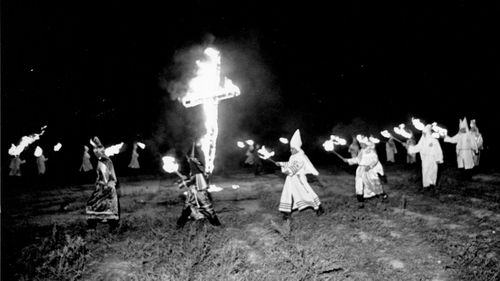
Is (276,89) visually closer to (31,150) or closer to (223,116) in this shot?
(223,116)

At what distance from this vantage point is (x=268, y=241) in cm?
751

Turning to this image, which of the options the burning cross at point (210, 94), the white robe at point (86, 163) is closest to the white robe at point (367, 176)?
the burning cross at point (210, 94)

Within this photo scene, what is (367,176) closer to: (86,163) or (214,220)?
(214,220)

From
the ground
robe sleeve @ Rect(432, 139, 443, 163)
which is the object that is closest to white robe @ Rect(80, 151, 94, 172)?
the ground

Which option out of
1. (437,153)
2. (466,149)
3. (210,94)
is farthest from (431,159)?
(210,94)

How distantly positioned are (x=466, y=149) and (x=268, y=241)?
33.3 feet

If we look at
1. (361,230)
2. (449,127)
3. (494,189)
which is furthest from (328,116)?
(361,230)

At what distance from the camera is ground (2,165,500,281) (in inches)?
235

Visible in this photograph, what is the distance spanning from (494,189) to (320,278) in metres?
8.88

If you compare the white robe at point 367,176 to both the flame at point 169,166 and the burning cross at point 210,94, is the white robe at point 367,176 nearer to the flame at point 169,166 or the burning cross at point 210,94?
the burning cross at point 210,94

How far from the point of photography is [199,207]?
26.8 ft

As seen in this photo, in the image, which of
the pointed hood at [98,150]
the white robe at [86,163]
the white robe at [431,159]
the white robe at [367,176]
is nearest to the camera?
the pointed hood at [98,150]

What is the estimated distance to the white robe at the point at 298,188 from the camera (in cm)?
893

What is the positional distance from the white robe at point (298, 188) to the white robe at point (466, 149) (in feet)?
25.9
